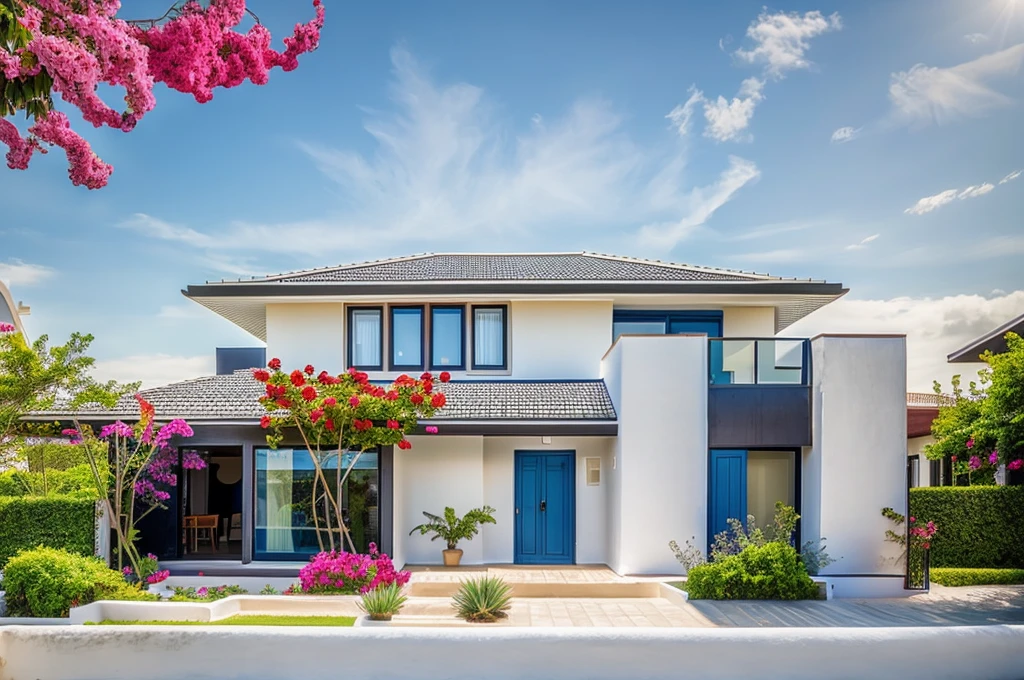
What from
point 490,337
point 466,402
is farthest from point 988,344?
point 466,402

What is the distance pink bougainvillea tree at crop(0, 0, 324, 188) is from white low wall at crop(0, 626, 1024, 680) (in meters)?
5.58

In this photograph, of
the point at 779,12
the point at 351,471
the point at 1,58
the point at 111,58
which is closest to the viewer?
the point at 111,58

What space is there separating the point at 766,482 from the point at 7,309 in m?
32.8

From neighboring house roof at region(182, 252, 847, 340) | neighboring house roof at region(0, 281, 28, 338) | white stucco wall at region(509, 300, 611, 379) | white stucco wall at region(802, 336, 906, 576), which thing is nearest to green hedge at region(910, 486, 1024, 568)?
white stucco wall at region(802, 336, 906, 576)

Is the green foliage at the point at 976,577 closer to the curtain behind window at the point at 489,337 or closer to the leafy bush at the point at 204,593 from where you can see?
the curtain behind window at the point at 489,337

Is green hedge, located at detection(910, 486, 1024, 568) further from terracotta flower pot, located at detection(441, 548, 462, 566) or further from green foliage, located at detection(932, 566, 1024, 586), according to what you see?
terracotta flower pot, located at detection(441, 548, 462, 566)

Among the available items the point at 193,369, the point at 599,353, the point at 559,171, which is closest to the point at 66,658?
the point at 599,353

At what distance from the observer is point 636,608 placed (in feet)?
40.3

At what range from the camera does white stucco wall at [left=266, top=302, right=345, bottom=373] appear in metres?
17.4

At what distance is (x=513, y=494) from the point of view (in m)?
16.2

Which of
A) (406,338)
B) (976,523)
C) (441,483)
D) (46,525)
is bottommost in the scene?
(976,523)

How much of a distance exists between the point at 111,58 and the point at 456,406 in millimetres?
10607

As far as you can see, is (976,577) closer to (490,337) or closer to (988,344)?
(988,344)

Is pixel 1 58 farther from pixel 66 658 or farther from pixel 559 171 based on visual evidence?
pixel 559 171
